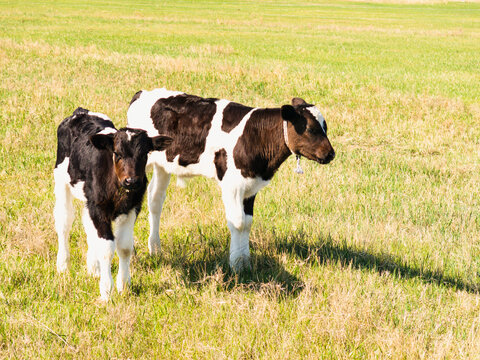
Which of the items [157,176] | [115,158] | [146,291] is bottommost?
[146,291]

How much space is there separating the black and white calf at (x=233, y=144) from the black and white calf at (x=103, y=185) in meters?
0.80

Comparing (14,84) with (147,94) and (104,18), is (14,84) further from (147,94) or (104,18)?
(104,18)

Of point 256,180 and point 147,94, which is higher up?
point 147,94

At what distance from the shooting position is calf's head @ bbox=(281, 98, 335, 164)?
551 cm

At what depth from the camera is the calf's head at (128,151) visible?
4.67 metres

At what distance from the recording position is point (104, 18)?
53344 mm

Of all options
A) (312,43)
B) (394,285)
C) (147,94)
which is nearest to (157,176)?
(147,94)

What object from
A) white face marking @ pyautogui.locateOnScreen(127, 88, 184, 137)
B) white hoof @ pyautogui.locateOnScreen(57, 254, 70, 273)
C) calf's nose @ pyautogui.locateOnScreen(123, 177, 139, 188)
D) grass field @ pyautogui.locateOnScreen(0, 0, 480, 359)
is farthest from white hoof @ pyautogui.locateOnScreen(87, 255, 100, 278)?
white face marking @ pyautogui.locateOnScreen(127, 88, 184, 137)

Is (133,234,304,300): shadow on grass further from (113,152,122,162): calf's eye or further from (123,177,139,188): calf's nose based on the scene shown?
(113,152,122,162): calf's eye

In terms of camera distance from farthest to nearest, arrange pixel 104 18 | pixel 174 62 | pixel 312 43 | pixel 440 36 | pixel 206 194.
A: pixel 104 18
pixel 440 36
pixel 312 43
pixel 174 62
pixel 206 194

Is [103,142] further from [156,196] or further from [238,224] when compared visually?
[156,196]

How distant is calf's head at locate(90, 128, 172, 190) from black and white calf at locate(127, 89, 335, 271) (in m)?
1.21

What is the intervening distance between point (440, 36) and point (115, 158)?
47.9 meters

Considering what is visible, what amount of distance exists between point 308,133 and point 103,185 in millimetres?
2054
